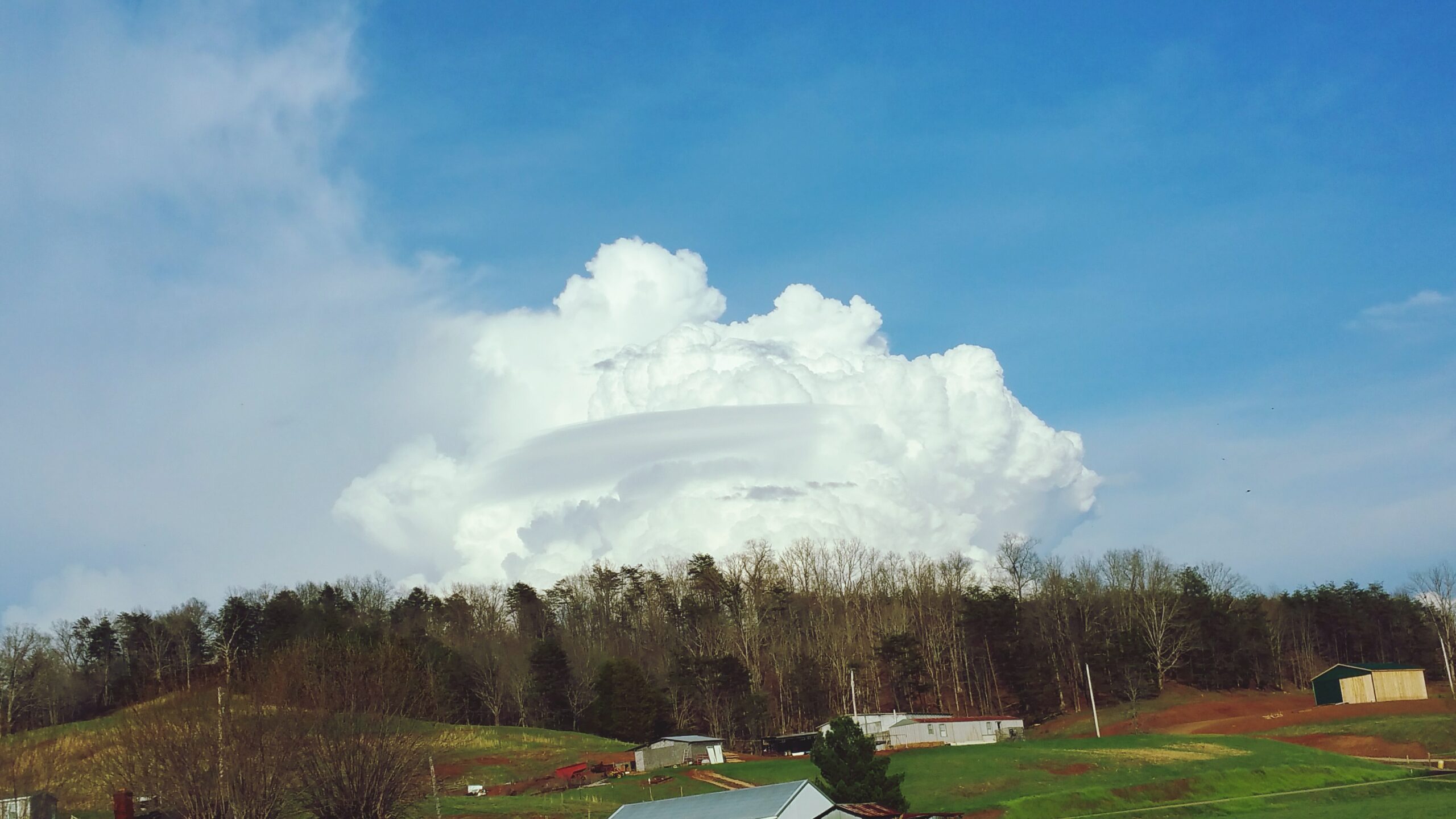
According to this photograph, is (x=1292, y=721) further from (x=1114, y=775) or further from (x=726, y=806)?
(x=726, y=806)

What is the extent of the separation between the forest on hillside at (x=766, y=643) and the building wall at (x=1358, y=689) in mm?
17758

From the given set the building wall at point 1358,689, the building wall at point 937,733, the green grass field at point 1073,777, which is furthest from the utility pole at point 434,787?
the building wall at point 1358,689

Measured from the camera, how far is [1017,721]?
315 ft

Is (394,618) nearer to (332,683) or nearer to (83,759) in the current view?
(83,759)

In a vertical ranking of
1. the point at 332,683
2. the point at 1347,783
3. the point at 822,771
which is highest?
the point at 332,683

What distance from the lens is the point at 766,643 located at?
130625 millimetres

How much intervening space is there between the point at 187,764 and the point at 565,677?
231 feet

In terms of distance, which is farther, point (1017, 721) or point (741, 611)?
point (741, 611)

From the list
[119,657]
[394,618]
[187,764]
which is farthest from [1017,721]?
[119,657]

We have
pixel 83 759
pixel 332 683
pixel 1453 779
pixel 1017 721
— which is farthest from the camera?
pixel 1017 721

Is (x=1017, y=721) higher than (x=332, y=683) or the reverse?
the reverse

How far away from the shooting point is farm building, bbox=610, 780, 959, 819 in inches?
1634

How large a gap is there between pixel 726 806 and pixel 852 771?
6.41 metres

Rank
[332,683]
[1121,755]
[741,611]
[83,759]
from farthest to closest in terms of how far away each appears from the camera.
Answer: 1. [741,611]
2. [83,759]
3. [1121,755]
4. [332,683]
